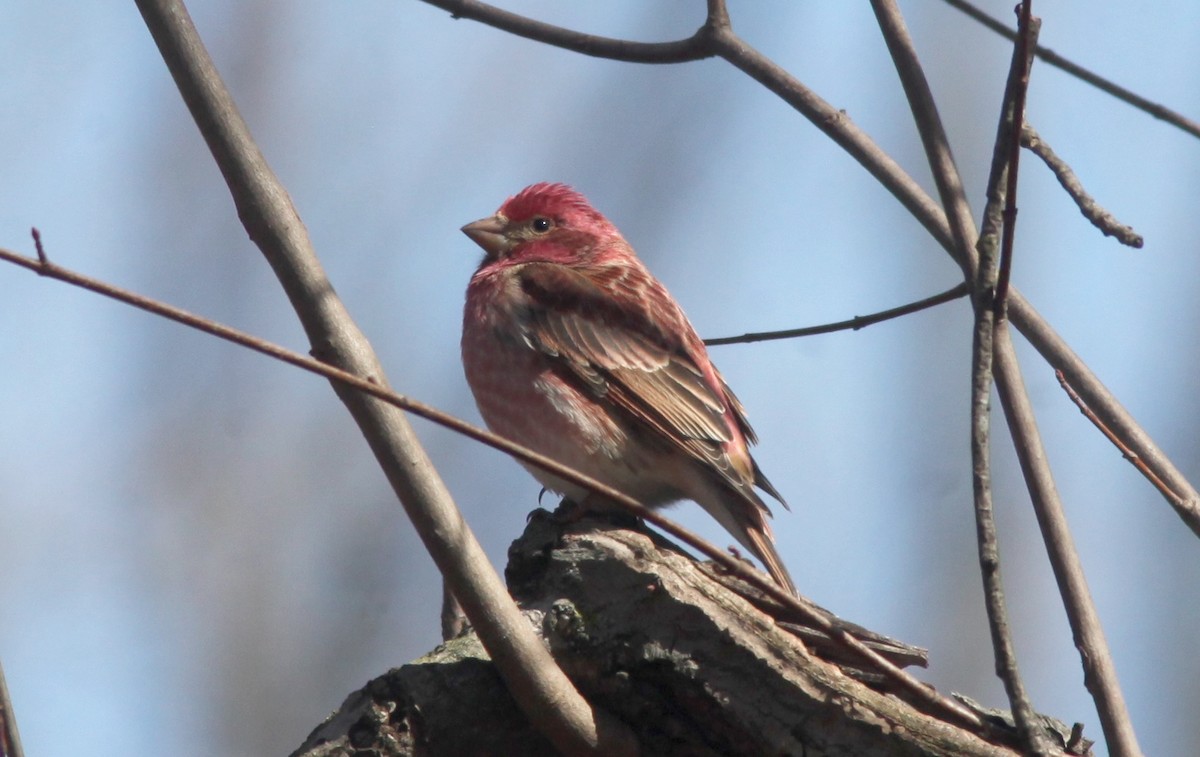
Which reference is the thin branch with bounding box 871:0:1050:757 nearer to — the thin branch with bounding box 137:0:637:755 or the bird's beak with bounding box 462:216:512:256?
the thin branch with bounding box 137:0:637:755

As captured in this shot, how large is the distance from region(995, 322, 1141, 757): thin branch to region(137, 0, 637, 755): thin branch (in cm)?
158

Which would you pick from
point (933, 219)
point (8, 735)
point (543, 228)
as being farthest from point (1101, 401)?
point (543, 228)

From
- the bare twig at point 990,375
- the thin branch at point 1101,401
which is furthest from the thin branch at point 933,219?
the bare twig at point 990,375

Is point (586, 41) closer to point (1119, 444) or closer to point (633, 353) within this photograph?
point (633, 353)

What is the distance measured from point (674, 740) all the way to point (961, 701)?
97cm

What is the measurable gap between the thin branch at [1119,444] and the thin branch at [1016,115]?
0.87m

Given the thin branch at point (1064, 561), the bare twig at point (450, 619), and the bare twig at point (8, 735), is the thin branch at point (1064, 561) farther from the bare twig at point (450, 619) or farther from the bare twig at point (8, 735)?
the bare twig at point (8, 735)

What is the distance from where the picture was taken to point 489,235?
7.45 meters

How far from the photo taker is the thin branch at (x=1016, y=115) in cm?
334

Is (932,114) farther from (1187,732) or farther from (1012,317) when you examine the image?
(1187,732)

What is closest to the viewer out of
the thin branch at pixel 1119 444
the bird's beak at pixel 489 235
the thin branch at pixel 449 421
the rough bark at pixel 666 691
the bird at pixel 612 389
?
the thin branch at pixel 449 421

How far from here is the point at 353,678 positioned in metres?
10.4

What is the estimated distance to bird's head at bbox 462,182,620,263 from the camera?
745 cm

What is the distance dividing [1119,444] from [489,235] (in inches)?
161
